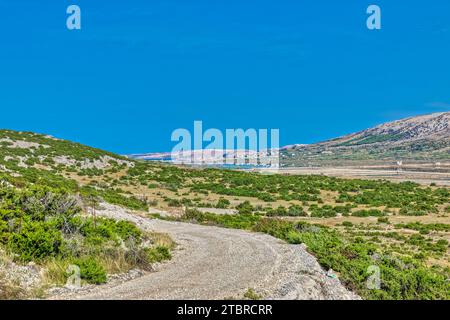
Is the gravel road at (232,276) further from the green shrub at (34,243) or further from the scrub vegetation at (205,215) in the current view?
the green shrub at (34,243)

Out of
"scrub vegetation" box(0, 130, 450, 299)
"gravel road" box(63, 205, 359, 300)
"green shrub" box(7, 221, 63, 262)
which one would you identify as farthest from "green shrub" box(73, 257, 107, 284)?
"green shrub" box(7, 221, 63, 262)

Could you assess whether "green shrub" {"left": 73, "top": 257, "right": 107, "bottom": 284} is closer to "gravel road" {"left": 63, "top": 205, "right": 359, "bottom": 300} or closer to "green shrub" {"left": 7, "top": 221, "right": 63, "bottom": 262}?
"gravel road" {"left": 63, "top": 205, "right": 359, "bottom": 300}

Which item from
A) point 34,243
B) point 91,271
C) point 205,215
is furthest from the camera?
point 205,215

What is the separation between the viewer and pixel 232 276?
1416 cm

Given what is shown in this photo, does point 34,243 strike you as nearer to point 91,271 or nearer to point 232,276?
point 91,271

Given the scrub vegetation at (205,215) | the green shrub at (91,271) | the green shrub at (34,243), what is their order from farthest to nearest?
the scrub vegetation at (205,215)
the green shrub at (34,243)
the green shrub at (91,271)

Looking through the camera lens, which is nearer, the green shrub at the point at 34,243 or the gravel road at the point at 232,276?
the gravel road at the point at 232,276

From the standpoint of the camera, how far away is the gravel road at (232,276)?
40.1ft

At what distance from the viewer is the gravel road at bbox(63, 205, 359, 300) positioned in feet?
40.1

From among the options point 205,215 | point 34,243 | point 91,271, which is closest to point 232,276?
point 91,271

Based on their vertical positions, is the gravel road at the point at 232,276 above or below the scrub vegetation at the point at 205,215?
below

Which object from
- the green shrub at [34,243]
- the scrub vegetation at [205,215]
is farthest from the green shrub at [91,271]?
the green shrub at [34,243]
